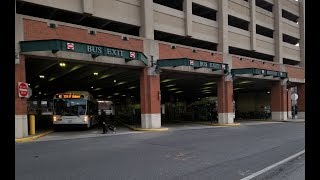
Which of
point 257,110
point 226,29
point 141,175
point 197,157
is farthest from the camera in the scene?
point 257,110

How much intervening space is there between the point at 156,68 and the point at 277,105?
23010mm

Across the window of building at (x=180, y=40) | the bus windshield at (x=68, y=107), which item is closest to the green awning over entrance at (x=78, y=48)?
the bus windshield at (x=68, y=107)

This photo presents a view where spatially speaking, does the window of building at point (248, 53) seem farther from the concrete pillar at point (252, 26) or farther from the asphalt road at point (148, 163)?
the asphalt road at point (148, 163)

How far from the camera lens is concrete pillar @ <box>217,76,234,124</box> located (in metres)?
36.6

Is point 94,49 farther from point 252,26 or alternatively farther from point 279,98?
point 279,98

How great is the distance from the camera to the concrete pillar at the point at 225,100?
36562 millimetres

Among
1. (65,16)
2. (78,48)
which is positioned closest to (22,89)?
(78,48)

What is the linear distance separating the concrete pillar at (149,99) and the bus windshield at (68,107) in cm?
483

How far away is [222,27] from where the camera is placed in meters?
36.7

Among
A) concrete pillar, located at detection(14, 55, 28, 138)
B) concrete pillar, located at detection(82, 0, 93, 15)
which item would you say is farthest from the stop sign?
concrete pillar, located at detection(82, 0, 93, 15)

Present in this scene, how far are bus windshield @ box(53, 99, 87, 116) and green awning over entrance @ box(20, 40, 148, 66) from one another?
5.20 m

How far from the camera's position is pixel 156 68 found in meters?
28.9
